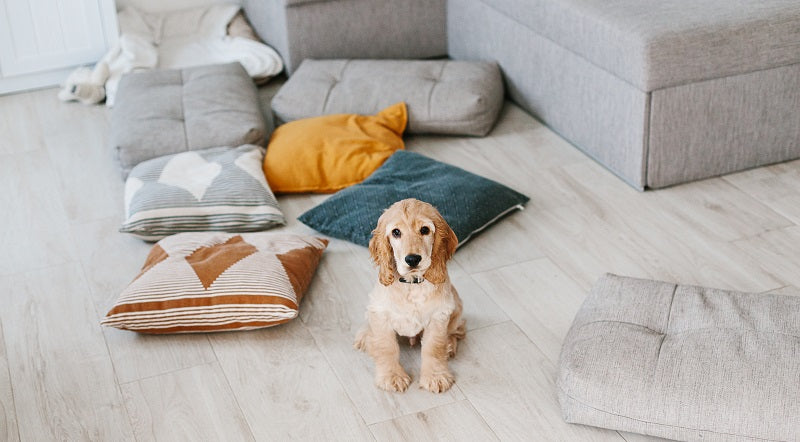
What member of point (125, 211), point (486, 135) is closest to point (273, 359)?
point (125, 211)

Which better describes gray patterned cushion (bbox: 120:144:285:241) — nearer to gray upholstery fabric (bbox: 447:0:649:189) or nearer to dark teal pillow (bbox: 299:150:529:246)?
dark teal pillow (bbox: 299:150:529:246)

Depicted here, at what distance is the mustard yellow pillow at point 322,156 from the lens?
2.92m

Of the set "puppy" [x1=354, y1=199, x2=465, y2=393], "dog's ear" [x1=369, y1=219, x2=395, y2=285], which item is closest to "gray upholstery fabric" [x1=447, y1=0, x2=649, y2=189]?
"puppy" [x1=354, y1=199, x2=465, y2=393]

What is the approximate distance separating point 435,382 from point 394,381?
88mm

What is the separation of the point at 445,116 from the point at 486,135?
16cm

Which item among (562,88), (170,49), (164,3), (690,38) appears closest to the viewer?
(690,38)

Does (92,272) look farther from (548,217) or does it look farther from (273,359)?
(548,217)

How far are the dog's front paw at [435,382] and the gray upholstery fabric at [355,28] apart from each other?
1.90 metres

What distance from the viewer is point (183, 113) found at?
10.4 ft

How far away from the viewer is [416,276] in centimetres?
200

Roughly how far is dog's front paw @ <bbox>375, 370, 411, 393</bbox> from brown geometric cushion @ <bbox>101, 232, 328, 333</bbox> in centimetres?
29

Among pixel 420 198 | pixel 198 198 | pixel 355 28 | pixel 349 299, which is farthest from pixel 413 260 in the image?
pixel 355 28

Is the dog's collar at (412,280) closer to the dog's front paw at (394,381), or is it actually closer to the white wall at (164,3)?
the dog's front paw at (394,381)

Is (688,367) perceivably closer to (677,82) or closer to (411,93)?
(677,82)
